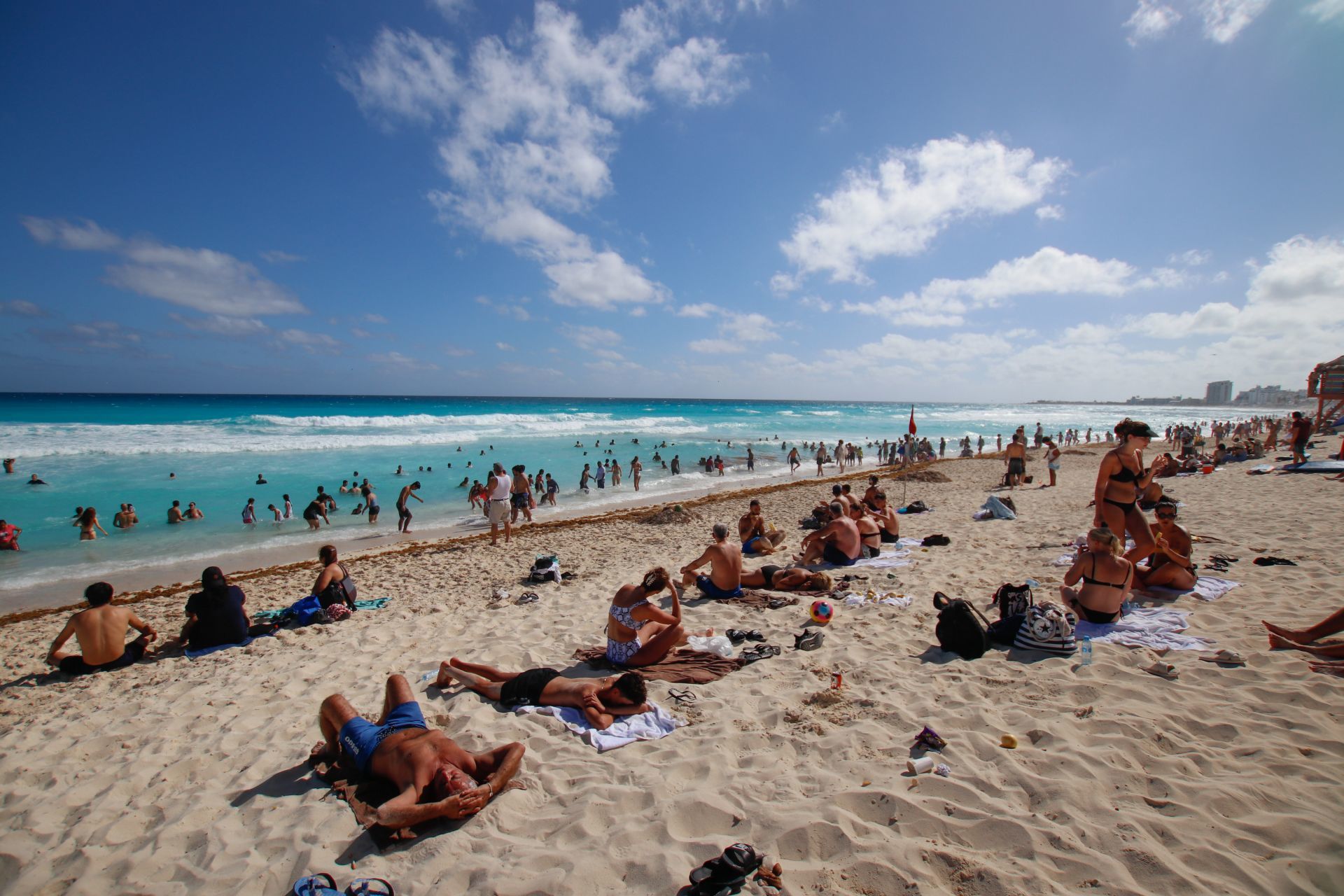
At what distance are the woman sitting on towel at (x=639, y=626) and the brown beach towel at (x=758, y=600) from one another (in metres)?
1.91

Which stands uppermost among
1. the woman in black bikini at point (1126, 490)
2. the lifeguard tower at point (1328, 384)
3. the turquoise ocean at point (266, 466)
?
the lifeguard tower at point (1328, 384)

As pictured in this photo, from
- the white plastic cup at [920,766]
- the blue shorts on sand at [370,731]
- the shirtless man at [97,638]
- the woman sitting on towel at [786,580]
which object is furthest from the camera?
the woman sitting on towel at [786,580]

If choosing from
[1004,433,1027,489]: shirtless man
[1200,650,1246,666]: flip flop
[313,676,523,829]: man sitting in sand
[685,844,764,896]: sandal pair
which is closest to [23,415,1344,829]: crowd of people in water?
[313,676,523,829]: man sitting in sand

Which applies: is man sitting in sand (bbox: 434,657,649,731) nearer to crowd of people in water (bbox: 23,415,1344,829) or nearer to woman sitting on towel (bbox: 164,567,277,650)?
crowd of people in water (bbox: 23,415,1344,829)

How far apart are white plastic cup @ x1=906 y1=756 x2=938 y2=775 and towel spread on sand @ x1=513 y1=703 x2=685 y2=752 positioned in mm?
1675

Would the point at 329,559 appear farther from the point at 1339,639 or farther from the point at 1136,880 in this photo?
the point at 1339,639

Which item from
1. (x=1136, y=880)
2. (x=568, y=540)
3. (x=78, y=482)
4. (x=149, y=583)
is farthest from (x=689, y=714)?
(x=78, y=482)

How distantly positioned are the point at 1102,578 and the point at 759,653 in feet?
11.7

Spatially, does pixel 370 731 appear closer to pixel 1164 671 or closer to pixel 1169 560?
pixel 1164 671

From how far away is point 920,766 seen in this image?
3.43m

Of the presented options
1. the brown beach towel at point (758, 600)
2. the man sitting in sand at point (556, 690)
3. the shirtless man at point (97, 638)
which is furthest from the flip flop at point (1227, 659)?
the shirtless man at point (97, 638)

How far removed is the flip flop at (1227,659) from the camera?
4.50 m

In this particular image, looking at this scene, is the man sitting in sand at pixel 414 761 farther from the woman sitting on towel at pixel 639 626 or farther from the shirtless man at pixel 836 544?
the shirtless man at pixel 836 544

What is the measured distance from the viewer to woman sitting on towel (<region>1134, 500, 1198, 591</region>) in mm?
6305
